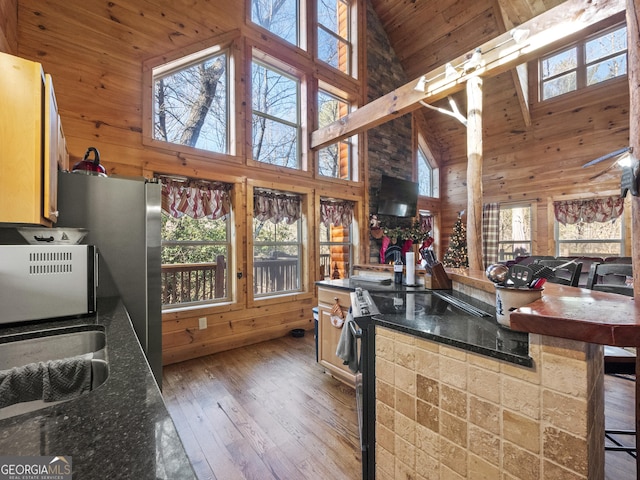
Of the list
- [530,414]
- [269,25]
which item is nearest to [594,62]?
[269,25]

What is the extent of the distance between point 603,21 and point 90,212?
381 centimetres

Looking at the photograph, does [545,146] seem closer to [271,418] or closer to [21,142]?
[271,418]

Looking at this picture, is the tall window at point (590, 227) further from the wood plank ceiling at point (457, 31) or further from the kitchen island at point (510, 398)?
the kitchen island at point (510, 398)

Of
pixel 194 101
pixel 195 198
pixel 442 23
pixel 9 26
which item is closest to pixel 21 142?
pixel 9 26

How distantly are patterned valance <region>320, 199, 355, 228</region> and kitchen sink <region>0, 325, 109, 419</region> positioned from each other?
3659mm

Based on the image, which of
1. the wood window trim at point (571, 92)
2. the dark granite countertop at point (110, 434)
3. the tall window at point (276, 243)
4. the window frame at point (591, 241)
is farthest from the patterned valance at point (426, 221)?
the dark granite countertop at point (110, 434)

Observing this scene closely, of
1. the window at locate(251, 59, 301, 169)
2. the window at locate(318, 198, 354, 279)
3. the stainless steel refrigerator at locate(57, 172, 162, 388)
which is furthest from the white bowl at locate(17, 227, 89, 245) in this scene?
the window at locate(318, 198, 354, 279)

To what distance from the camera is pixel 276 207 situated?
404 cm

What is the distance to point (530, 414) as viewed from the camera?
2.85ft

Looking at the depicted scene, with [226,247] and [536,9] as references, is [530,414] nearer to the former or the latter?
[226,247]

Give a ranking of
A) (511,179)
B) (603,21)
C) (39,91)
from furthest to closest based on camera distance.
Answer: (511,179) < (603,21) < (39,91)

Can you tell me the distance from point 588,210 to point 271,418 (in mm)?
5841

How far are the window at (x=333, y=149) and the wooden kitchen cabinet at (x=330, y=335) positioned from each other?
2738 millimetres

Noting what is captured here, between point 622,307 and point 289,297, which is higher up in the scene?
point 622,307
